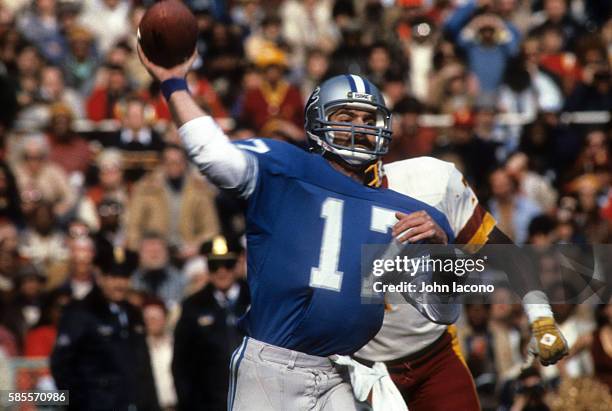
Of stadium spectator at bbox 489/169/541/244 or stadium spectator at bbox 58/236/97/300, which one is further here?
stadium spectator at bbox 489/169/541/244

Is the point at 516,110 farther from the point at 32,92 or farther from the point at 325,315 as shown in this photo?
the point at 325,315

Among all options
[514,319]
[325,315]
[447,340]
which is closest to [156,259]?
[514,319]

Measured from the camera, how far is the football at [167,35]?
4.63m

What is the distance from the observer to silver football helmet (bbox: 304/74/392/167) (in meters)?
5.15

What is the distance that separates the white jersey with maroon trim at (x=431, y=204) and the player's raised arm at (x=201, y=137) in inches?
47.2

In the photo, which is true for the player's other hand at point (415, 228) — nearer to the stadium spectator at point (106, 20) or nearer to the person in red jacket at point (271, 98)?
the person in red jacket at point (271, 98)

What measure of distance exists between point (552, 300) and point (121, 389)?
10.6 ft

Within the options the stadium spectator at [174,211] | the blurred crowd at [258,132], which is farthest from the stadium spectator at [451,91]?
the stadium spectator at [174,211]

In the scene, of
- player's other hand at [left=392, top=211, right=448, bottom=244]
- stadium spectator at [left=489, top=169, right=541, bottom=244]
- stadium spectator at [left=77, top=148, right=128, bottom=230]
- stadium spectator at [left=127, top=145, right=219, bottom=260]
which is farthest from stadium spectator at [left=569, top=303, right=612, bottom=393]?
stadium spectator at [left=77, top=148, right=128, bottom=230]

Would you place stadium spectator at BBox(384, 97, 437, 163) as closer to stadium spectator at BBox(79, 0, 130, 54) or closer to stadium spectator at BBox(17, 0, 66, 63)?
stadium spectator at BBox(79, 0, 130, 54)

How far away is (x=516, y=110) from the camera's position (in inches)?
495

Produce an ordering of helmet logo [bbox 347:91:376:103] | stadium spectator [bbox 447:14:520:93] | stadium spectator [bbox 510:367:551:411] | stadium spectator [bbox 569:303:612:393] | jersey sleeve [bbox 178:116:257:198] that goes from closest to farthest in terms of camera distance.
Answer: jersey sleeve [bbox 178:116:257:198] → helmet logo [bbox 347:91:376:103] → stadium spectator [bbox 510:367:551:411] → stadium spectator [bbox 569:303:612:393] → stadium spectator [bbox 447:14:520:93]

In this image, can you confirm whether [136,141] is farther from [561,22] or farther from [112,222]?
[561,22]

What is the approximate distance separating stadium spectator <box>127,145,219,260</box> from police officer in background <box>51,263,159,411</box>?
6.89ft
